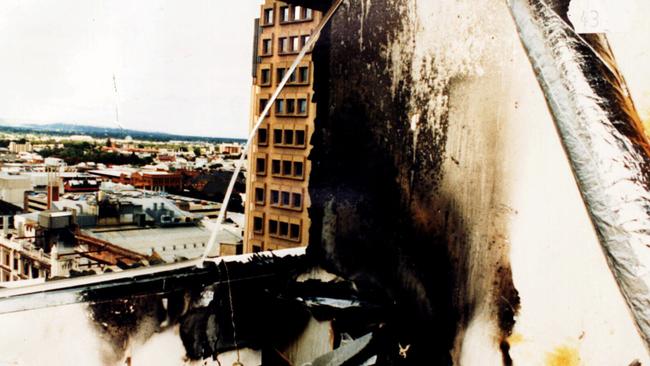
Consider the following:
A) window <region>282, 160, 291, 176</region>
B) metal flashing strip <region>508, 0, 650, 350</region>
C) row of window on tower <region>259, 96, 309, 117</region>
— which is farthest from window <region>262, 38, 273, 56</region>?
metal flashing strip <region>508, 0, 650, 350</region>

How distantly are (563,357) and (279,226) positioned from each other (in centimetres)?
1680

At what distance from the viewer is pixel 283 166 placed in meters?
17.3

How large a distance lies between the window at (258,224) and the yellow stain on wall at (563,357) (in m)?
15.7

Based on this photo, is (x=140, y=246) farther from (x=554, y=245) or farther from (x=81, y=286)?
(x=554, y=245)

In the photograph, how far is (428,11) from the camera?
268cm

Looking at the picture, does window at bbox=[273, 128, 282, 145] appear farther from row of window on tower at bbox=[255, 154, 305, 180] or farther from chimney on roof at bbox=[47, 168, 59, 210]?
chimney on roof at bbox=[47, 168, 59, 210]

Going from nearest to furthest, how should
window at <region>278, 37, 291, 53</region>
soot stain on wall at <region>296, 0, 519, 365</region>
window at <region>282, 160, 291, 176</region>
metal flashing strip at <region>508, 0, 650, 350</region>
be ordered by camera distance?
metal flashing strip at <region>508, 0, 650, 350</region> → soot stain on wall at <region>296, 0, 519, 365</region> → window at <region>278, 37, 291, 53</region> → window at <region>282, 160, 291, 176</region>

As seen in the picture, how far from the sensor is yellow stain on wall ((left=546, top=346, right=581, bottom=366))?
6.93 feet

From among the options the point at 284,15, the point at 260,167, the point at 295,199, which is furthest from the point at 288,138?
the point at 284,15

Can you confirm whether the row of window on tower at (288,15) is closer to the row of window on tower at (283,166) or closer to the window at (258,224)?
the row of window on tower at (283,166)

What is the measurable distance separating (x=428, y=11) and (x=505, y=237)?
1389 mm

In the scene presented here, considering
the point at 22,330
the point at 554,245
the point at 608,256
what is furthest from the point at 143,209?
the point at 608,256

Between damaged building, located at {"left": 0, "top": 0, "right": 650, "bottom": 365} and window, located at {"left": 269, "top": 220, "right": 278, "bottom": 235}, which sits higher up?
damaged building, located at {"left": 0, "top": 0, "right": 650, "bottom": 365}

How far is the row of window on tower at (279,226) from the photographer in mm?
17344
